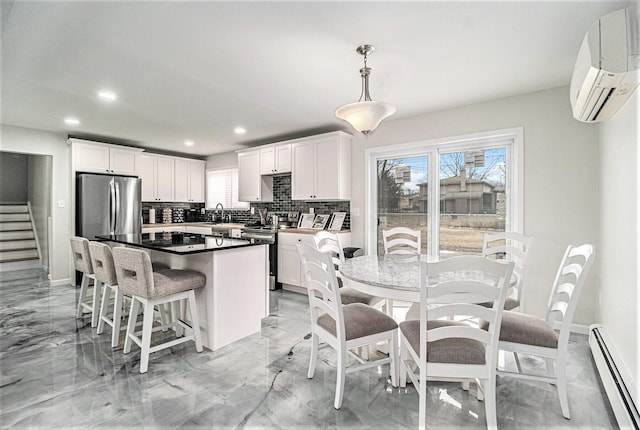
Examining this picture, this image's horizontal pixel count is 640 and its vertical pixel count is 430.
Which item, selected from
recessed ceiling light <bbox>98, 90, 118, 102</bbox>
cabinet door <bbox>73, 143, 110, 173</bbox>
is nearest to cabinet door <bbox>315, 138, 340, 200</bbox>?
Result: recessed ceiling light <bbox>98, 90, 118, 102</bbox>

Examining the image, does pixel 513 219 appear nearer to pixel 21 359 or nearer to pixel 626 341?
pixel 626 341

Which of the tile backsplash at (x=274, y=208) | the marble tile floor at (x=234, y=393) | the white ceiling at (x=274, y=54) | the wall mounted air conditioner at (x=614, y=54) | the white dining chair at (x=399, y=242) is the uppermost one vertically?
the white ceiling at (x=274, y=54)

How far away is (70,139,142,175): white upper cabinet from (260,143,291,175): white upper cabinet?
229 cm

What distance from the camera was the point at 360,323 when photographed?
1904mm

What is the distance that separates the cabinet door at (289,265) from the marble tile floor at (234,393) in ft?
5.10

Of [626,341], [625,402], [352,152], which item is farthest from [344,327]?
[352,152]

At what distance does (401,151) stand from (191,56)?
2681 millimetres

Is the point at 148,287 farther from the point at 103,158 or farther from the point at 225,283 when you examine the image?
the point at 103,158

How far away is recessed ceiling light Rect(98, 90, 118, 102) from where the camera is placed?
10.3 feet

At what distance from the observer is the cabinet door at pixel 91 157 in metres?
4.77

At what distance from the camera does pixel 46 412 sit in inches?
71.3

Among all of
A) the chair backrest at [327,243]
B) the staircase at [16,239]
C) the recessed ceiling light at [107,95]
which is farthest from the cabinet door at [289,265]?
the staircase at [16,239]

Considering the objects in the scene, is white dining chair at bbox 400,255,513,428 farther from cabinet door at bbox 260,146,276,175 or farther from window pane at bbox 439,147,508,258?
cabinet door at bbox 260,146,276,175

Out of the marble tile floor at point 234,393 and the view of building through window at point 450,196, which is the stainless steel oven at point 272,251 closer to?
the view of building through window at point 450,196
